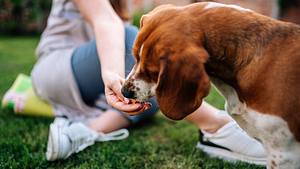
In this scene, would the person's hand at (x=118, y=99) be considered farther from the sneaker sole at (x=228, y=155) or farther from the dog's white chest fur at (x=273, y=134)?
the sneaker sole at (x=228, y=155)

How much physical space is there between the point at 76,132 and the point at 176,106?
108 centimetres

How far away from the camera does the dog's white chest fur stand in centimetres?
198

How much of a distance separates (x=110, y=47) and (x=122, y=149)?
2.08 feet

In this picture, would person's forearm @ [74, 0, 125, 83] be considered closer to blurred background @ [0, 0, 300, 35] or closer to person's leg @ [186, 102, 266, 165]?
person's leg @ [186, 102, 266, 165]

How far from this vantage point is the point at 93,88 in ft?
10.8

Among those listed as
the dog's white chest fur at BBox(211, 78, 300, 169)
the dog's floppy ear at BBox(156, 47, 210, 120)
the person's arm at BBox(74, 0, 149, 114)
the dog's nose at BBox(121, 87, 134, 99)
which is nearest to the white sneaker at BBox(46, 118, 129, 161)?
the person's arm at BBox(74, 0, 149, 114)

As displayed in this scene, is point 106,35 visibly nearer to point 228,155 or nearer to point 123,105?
point 123,105

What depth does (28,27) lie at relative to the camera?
986 cm

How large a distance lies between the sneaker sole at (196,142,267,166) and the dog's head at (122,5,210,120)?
86 cm

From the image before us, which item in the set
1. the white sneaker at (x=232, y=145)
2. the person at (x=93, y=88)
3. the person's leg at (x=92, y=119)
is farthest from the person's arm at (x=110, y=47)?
the white sneaker at (x=232, y=145)

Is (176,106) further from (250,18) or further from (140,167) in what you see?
(140,167)

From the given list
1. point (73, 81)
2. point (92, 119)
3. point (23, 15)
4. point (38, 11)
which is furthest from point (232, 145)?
point (23, 15)

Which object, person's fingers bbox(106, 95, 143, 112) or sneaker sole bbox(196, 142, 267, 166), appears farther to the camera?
sneaker sole bbox(196, 142, 267, 166)

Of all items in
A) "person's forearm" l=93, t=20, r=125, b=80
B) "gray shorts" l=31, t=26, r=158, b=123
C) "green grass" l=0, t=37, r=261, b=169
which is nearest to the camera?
"person's forearm" l=93, t=20, r=125, b=80
